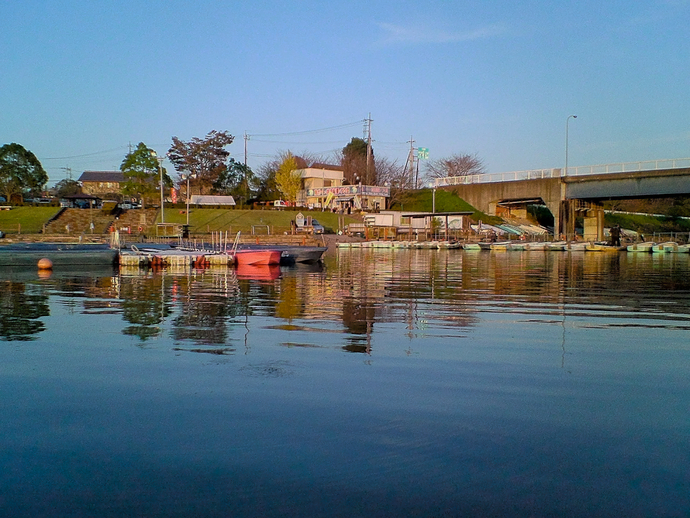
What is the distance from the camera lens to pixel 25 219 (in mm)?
61688

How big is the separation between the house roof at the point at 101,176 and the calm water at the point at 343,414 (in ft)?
329

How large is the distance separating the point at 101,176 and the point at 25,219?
4771cm

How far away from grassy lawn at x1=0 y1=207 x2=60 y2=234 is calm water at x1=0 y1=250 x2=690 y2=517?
5212cm

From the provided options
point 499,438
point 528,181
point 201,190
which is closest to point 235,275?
point 499,438

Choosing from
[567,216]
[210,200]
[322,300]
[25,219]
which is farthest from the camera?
[210,200]

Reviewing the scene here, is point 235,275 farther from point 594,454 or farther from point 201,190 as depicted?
point 201,190

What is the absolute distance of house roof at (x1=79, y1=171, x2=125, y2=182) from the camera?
4166 inches

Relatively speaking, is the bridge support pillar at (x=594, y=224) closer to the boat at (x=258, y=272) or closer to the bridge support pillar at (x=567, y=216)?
the bridge support pillar at (x=567, y=216)

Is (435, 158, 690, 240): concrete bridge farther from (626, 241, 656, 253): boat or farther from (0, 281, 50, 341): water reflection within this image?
(0, 281, 50, 341): water reflection

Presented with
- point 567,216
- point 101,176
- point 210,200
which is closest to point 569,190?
point 567,216

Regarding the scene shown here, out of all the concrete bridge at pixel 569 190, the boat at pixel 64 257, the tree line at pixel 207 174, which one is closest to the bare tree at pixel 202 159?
the tree line at pixel 207 174

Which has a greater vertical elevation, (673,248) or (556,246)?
(556,246)

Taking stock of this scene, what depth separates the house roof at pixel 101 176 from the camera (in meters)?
106

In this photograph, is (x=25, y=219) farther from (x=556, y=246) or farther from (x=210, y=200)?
(x=556, y=246)
